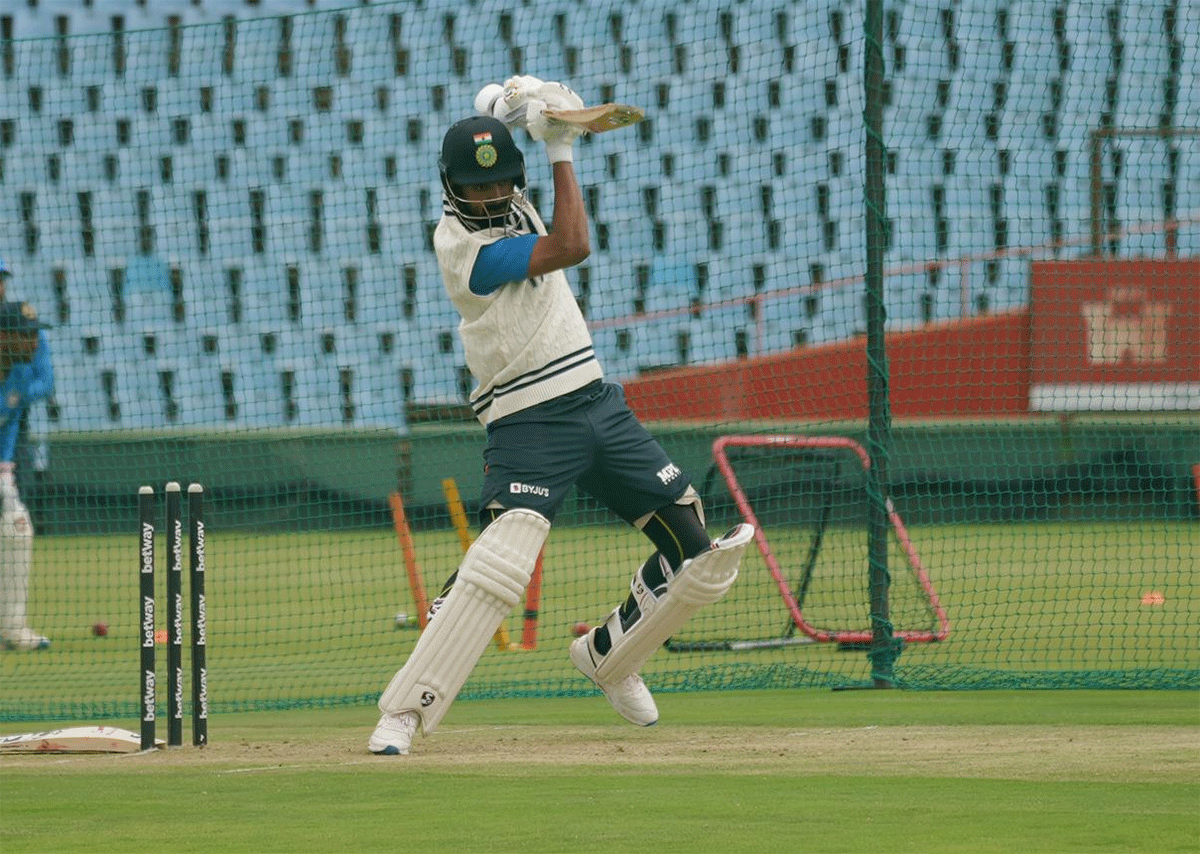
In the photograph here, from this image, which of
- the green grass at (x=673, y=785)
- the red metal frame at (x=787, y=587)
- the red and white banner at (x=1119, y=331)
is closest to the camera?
the green grass at (x=673, y=785)

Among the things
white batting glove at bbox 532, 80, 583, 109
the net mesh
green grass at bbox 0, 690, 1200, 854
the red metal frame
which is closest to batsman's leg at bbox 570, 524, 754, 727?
green grass at bbox 0, 690, 1200, 854

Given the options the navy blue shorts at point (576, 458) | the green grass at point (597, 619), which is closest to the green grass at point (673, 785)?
the navy blue shorts at point (576, 458)

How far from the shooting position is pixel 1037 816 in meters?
4.62

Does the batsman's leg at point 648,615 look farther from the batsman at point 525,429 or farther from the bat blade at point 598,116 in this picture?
the bat blade at point 598,116

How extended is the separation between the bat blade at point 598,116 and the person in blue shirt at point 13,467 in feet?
15.8

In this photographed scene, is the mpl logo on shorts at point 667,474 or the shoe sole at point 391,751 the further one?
the mpl logo on shorts at point 667,474

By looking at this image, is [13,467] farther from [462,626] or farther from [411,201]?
[411,201]

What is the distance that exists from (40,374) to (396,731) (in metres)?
5.00

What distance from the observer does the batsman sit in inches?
226

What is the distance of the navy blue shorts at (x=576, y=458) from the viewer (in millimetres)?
5832

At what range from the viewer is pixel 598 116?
5.70 m

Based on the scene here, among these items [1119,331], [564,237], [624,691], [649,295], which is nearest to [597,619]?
[624,691]

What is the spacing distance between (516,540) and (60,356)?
12.4m

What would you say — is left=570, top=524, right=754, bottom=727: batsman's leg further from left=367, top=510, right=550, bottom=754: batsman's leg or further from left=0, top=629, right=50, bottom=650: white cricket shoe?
left=0, top=629, right=50, bottom=650: white cricket shoe
